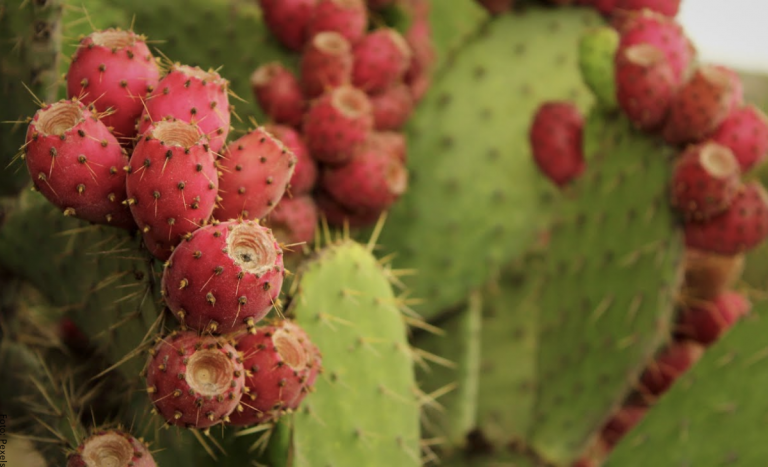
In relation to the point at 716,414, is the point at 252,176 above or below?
above

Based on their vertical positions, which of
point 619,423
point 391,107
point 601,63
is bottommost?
point 619,423

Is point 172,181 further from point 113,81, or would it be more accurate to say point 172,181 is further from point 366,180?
point 366,180

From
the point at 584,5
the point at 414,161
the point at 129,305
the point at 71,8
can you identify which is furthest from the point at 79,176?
the point at 584,5

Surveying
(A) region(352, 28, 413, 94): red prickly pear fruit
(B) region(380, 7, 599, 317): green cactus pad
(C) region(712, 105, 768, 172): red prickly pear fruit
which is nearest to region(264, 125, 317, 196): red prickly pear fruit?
(A) region(352, 28, 413, 94): red prickly pear fruit

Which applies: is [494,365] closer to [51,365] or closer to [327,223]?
[327,223]

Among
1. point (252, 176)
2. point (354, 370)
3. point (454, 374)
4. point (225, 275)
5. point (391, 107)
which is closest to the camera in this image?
point (225, 275)

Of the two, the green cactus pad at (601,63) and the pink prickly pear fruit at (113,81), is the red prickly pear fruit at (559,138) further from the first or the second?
the pink prickly pear fruit at (113,81)

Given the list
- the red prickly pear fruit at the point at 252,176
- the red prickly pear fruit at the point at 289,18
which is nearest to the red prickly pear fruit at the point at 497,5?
the red prickly pear fruit at the point at 289,18

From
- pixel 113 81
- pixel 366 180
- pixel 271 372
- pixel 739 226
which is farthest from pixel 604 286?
pixel 113 81
